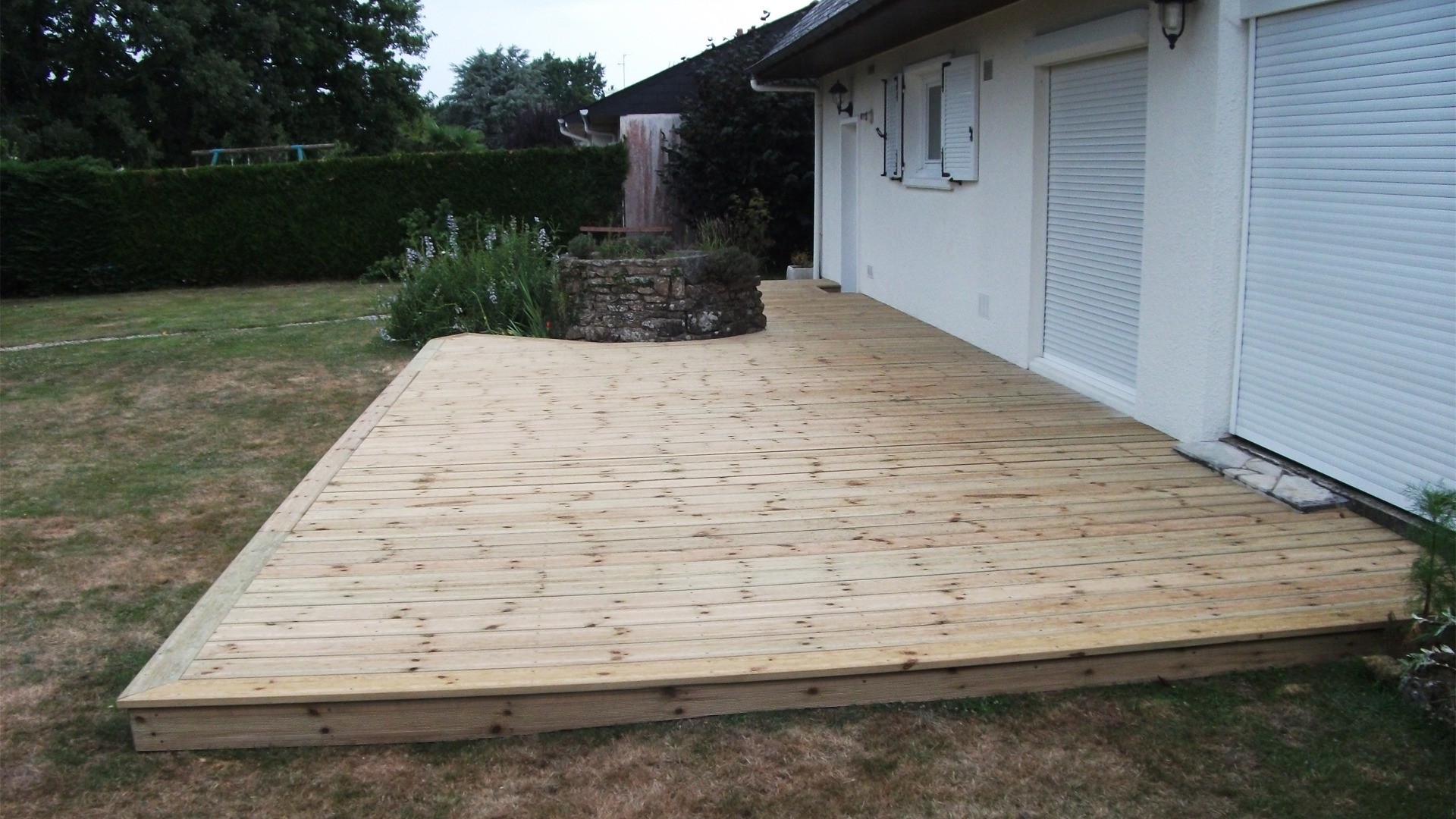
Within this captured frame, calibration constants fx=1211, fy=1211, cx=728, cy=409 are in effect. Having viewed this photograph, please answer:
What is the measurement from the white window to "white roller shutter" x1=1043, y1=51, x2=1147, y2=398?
146cm

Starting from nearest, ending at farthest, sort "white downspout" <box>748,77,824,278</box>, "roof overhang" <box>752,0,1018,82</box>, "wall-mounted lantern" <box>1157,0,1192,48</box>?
1. "wall-mounted lantern" <box>1157,0,1192,48</box>
2. "roof overhang" <box>752,0,1018,82</box>
3. "white downspout" <box>748,77,824,278</box>

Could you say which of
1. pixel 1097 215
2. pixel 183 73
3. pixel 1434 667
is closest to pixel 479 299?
pixel 1097 215

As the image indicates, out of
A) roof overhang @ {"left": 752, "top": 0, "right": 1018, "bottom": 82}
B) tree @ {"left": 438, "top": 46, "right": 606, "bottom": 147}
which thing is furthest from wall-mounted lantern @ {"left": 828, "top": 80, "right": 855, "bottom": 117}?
tree @ {"left": 438, "top": 46, "right": 606, "bottom": 147}

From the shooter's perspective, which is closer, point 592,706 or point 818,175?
point 592,706

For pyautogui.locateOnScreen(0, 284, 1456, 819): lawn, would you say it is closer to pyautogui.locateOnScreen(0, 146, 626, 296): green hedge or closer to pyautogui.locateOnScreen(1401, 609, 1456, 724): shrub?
pyautogui.locateOnScreen(1401, 609, 1456, 724): shrub

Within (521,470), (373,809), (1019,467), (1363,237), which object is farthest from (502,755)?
(1363,237)

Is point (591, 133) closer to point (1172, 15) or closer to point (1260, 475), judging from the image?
point (1172, 15)

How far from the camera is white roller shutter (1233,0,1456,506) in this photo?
167 inches

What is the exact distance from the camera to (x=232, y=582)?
4227 mm

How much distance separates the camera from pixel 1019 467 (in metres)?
5.53

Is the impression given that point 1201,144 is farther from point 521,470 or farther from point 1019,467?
point 521,470

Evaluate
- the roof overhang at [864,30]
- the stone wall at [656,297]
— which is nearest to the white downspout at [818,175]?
the roof overhang at [864,30]

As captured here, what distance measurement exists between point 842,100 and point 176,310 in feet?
27.4

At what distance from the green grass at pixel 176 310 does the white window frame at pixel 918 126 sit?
571 cm
